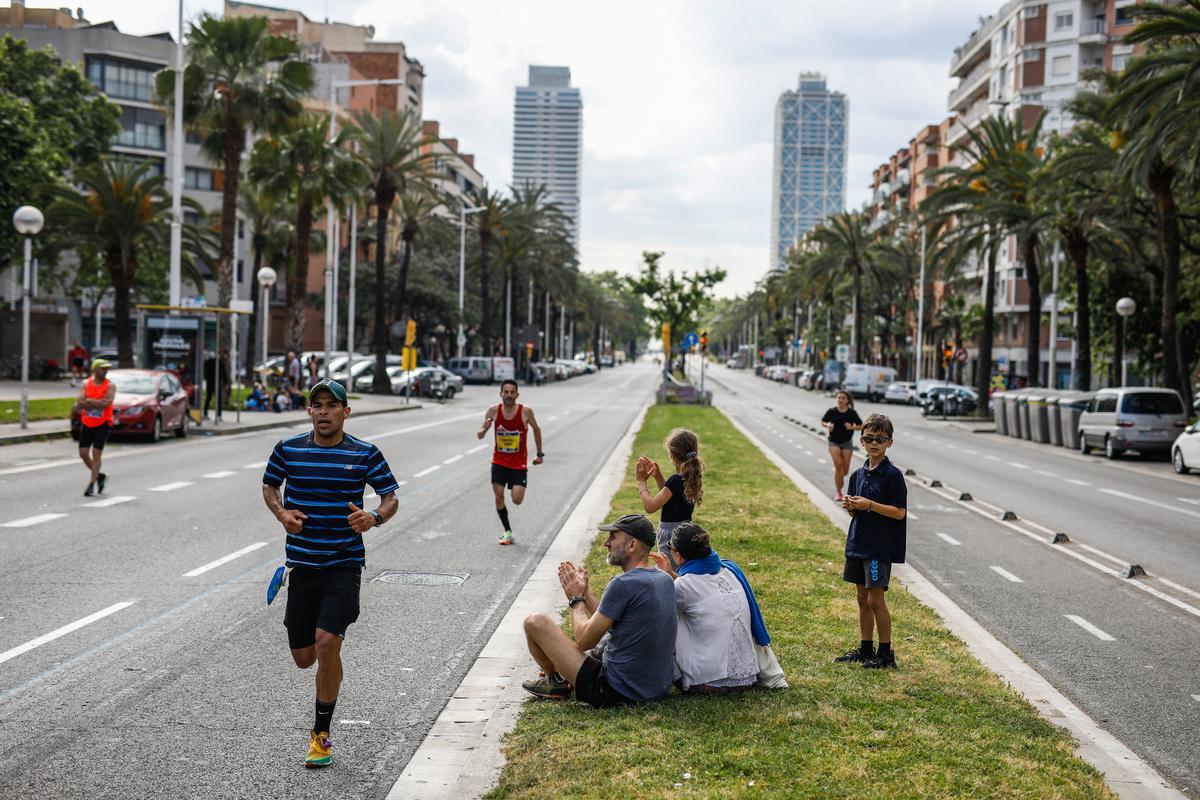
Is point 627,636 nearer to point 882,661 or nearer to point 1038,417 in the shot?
point 882,661

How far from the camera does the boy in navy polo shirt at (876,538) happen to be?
7375mm

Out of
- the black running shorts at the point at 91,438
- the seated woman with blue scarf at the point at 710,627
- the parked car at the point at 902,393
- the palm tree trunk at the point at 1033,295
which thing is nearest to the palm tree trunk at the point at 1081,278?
the palm tree trunk at the point at 1033,295

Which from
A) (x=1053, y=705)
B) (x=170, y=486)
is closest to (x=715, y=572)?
(x=1053, y=705)

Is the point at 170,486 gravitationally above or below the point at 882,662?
below

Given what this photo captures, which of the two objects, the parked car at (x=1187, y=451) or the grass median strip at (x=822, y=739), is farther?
the parked car at (x=1187, y=451)

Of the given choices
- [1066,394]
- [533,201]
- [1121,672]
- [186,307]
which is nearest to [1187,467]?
[1066,394]

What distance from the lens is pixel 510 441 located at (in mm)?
13328

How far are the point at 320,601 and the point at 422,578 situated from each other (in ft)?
16.7

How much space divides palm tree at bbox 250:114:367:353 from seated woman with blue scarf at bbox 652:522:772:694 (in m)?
40.0

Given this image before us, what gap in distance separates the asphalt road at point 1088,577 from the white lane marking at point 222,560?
17.9 feet

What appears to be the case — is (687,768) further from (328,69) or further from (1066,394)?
(328,69)

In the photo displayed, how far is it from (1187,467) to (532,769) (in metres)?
25.2

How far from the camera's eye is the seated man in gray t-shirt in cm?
626

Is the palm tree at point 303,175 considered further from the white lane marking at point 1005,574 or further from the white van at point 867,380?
the white van at point 867,380
